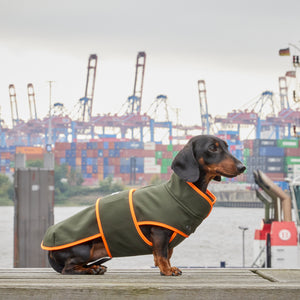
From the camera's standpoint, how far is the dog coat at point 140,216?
9.09 feet

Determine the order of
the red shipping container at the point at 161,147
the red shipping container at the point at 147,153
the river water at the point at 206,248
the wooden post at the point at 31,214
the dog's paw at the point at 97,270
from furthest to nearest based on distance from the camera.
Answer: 1. the red shipping container at the point at 147,153
2. the red shipping container at the point at 161,147
3. the river water at the point at 206,248
4. the wooden post at the point at 31,214
5. the dog's paw at the point at 97,270

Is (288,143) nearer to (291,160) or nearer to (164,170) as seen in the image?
(291,160)

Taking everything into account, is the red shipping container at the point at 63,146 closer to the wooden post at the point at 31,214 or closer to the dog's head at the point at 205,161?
the wooden post at the point at 31,214

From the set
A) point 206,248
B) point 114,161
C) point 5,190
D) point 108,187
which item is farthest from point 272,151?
point 206,248

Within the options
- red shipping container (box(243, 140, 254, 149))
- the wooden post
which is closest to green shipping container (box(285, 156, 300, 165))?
red shipping container (box(243, 140, 254, 149))

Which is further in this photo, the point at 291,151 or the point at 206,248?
the point at 291,151

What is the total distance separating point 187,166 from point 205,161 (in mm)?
92

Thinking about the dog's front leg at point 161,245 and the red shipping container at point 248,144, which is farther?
the red shipping container at point 248,144

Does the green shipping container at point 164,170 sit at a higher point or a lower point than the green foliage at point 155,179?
higher

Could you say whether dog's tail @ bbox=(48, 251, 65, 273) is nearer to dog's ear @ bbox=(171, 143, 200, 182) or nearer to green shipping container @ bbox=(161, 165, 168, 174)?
dog's ear @ bbox=(171, 143, 200, 182)

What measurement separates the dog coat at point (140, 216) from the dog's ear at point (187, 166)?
5 centimetres

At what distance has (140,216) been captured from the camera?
2793mm

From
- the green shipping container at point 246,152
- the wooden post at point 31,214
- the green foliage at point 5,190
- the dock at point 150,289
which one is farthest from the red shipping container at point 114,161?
the dock at point 150,289

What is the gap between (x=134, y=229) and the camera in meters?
2.79
